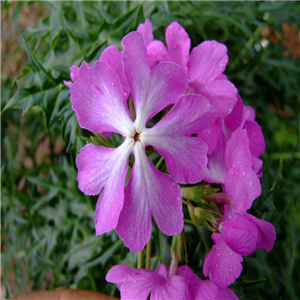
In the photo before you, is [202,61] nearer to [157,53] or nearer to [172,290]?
[157,53]

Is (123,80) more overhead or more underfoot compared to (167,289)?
more overhead

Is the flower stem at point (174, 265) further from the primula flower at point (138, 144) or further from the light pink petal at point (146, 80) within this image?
the light pink petal at point (146, 80)

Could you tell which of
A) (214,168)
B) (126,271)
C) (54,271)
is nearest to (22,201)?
(54,271)

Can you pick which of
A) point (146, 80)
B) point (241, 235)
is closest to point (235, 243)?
point (241, 235)

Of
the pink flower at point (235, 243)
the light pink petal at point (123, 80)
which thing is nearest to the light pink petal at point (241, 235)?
the pink flower at point (235, 243)

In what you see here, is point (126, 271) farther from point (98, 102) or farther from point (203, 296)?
point (98, 102)

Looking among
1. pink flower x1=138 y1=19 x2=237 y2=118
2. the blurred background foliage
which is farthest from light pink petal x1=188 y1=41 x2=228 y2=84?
the blurred background foliage
